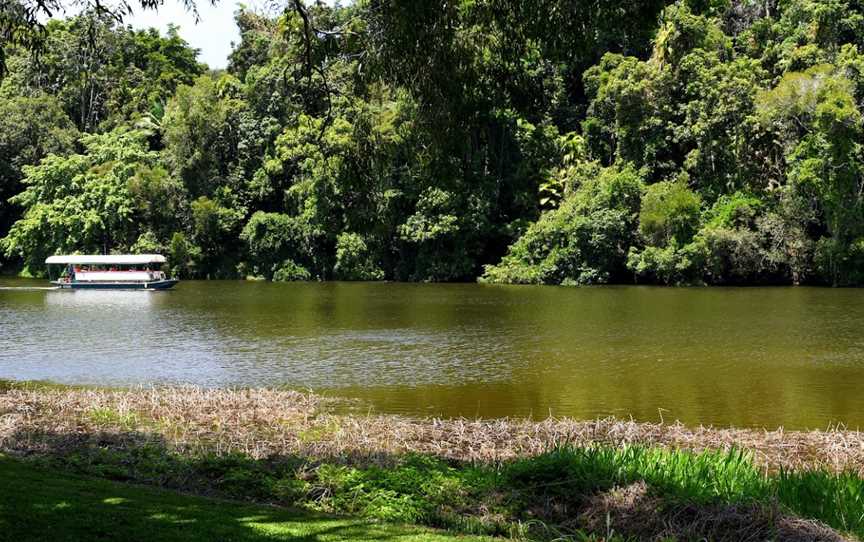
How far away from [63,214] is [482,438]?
198ft

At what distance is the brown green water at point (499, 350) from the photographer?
1839cm

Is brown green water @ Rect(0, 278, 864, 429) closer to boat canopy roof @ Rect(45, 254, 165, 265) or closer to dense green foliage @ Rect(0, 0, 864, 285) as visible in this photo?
dense green foliage @ Rect(0, 0, 864, 285)

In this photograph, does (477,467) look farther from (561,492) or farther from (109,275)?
(109,275)

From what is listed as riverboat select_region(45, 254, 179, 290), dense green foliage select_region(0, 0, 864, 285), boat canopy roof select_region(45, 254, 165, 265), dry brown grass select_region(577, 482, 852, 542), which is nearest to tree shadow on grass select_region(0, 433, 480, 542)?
dry brown grass select_region(577, 482, 852, 542)

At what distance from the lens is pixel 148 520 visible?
778 cm

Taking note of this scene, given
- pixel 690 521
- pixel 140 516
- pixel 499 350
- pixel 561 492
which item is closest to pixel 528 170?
pixel 499 350

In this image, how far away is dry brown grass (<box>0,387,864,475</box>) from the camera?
11.9m

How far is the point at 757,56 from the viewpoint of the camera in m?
56.0

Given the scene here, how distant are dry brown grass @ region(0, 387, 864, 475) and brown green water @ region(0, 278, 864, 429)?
3104 mm

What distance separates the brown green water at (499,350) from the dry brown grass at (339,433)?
3.10 meters

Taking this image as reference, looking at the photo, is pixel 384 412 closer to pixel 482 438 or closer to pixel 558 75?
pixel 482 438

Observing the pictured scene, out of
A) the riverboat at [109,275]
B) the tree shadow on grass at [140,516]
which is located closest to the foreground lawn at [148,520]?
the tree shadow on grass at [140,516]

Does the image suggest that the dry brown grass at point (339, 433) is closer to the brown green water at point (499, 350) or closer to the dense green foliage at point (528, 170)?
the brown green water at point (499, 350)

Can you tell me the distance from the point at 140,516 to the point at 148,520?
0.62 feet
